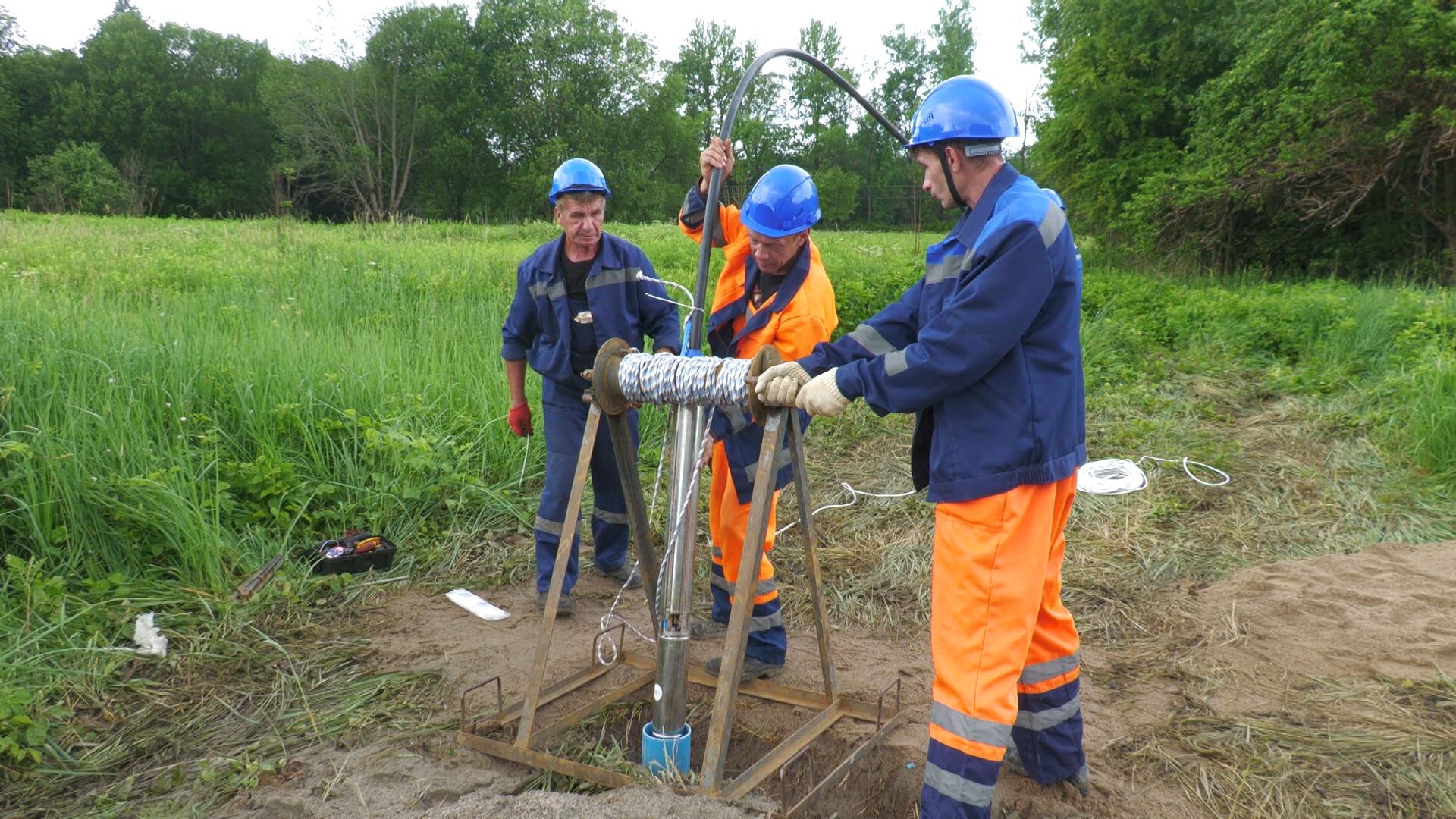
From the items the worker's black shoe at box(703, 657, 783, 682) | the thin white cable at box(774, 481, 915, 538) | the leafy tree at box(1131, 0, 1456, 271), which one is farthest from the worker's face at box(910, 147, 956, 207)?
the leafy tree at box(1131, 0, 1456, 271)

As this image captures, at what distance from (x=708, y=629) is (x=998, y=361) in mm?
2297

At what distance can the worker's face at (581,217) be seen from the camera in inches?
169

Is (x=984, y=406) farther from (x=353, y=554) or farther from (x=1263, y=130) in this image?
(x=1263, y=130)

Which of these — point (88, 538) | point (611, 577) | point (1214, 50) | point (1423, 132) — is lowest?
point (611, 577)

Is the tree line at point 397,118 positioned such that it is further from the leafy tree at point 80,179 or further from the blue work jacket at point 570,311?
the blue work jacket at point 570,311

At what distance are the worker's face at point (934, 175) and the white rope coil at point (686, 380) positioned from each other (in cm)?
74

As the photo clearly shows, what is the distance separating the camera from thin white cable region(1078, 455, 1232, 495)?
19.9 ft

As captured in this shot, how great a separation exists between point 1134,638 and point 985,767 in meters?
2.25

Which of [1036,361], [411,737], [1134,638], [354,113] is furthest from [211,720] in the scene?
[354,113]

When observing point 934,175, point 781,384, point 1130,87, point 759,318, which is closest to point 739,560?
point 759,318

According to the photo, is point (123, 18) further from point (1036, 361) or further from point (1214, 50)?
point (1036, 361)

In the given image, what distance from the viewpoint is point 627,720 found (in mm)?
3586

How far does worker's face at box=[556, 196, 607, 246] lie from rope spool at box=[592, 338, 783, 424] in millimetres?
1360

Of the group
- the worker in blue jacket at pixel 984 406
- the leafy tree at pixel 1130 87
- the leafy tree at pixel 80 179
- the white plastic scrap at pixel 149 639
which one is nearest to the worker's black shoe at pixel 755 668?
the worker in blue jacket at pixel 984 406
